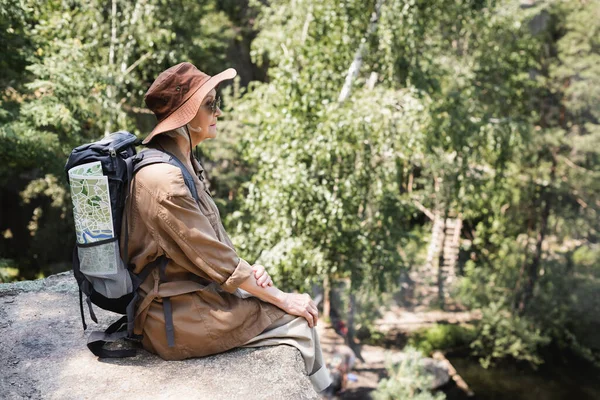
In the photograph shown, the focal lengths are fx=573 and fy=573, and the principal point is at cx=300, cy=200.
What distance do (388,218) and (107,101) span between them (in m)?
4.17

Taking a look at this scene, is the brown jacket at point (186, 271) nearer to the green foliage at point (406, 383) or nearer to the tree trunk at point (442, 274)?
the green foliage at point (406, 383)

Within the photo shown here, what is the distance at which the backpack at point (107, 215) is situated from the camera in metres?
2.06

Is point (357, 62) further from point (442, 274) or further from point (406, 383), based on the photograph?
point (442, 274)

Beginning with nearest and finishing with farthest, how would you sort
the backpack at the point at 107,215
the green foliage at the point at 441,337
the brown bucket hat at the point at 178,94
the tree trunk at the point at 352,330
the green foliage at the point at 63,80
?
the backpack at the point at 107,215 < the brown bucket hat at the point at 178,94 < the green foliage at the point at 63,80 < the tree trunk at the point at 352,330 < the green foliage at the point at 441,337

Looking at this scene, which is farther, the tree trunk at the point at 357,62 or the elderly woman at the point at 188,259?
the tree trunk at the point at 357,62

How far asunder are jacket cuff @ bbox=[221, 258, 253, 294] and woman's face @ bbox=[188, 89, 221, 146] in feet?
1.81

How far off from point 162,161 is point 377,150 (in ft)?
16.8

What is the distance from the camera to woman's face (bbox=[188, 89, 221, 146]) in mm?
2242

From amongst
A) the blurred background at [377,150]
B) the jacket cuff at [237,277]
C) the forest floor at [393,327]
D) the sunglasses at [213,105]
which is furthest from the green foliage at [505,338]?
the sunglasses at [213,105]

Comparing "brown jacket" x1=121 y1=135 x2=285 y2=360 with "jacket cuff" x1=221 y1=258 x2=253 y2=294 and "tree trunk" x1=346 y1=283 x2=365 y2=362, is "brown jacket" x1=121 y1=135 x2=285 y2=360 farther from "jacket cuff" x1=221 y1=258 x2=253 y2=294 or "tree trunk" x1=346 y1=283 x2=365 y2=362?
"tree trunk" x1=346 y1=283 x2=365 y2=362

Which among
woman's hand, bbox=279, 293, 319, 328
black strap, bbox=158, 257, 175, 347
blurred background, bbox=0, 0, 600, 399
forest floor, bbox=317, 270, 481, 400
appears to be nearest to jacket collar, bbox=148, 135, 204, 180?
black strap, bbox=158, 257, 175, 347

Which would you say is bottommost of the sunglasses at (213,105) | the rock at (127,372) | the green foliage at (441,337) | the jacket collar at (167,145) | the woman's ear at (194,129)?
the green foliage at (441,337)

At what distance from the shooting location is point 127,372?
224 centimetres

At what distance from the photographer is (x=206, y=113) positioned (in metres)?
2.26
